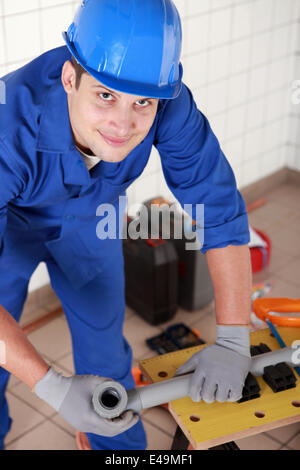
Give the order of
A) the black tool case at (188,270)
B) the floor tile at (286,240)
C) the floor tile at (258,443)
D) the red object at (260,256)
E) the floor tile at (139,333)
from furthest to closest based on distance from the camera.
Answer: the floor tile at (286,240), the red object at (260,256), the black tool case at (188,270), the floor tile at (139,333), the floor tile at (258,443)

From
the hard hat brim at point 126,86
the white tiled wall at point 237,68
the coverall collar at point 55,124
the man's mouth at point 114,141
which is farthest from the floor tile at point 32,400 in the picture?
the hard hat brim at point 126,86

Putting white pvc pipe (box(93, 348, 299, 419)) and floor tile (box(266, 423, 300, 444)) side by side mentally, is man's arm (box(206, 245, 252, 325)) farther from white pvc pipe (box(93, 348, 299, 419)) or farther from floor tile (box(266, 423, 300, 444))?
floor tile (box(266, 423, 300, 444))

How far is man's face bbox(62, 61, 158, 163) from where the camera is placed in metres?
1.41

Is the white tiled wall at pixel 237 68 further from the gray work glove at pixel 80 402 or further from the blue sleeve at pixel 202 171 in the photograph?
the gray work glove at pixel 80 402

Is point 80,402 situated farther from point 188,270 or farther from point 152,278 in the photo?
point 188,270

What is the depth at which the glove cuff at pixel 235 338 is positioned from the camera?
5.21 feet

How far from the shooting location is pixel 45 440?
7.55ft

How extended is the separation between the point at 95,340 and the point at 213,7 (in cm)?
189

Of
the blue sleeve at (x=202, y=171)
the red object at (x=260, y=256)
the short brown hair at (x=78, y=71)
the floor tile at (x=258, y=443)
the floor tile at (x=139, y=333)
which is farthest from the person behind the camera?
the red object at (x=260, y=256)

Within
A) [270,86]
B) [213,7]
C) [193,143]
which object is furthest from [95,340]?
[270,86]

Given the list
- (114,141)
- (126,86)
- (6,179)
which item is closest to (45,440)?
(6,179)

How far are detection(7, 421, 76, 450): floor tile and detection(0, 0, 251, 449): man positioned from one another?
6.7 inches

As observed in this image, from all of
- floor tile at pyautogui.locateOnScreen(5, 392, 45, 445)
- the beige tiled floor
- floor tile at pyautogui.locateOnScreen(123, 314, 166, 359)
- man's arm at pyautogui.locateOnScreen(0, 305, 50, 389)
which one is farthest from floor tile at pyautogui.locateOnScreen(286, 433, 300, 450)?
man's arm at pyautogui.locateOnScreen(0, 305, 50, 389)

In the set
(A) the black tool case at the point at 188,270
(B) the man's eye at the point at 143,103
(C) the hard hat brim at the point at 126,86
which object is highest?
(C) the hard hat brim at the point at 126,86
